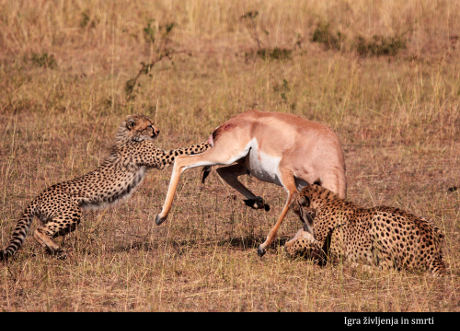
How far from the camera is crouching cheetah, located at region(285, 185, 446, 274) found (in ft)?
18.7

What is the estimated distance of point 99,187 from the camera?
680 centimetres

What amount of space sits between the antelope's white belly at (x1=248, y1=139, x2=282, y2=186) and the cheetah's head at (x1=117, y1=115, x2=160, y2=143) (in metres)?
1.25

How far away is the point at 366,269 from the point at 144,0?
10.2m

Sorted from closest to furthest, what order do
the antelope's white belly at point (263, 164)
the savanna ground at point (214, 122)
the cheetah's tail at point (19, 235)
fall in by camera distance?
the savanna ground at point (214, 122)
the cheetah's tail at point (19, 235)
the antelope's white belly at point (263, 164)

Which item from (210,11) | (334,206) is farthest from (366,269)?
(210,11)

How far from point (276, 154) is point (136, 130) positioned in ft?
5.48

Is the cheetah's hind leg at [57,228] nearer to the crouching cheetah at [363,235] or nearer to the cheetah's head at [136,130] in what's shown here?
the cheetah's head at [136,130]

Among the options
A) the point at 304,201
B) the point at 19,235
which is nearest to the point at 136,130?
the point at 19,235

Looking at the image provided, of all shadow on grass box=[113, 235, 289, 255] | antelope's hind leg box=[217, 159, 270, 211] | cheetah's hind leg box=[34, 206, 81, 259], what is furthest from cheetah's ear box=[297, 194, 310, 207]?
cheetah's hind leg box=[34, 206, 81, 259]

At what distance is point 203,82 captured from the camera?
12.0 meters

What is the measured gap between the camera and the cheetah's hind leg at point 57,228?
20.4 ft

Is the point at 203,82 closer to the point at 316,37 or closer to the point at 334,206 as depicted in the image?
the point at 316,37

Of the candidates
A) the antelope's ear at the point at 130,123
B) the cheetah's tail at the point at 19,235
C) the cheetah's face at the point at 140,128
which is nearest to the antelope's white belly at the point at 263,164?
the cheetah's face at the point at 140,128

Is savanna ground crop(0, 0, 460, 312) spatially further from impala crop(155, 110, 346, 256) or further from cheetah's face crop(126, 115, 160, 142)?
cheetah's face crop(126, 115, 160, 142)
